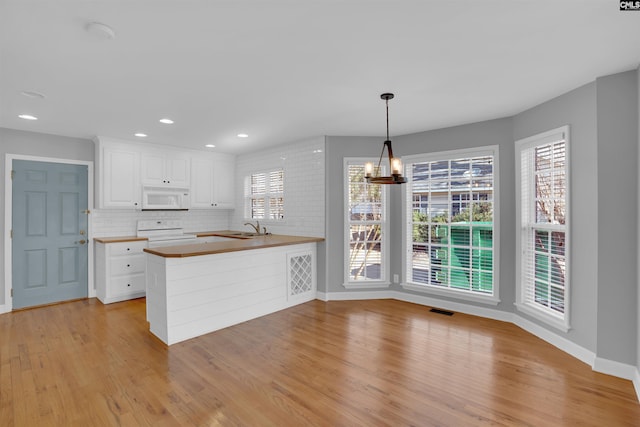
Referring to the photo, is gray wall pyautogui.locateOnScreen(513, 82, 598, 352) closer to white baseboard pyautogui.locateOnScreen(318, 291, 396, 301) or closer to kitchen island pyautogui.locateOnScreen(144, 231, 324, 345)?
white baseboard pyautogui.locateOnScreen(318, 291, 396, 301)

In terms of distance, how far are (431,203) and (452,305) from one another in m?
1.41

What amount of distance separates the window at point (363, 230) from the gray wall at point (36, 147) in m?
4.07

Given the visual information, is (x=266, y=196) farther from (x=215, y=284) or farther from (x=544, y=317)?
(x=544, y=317)

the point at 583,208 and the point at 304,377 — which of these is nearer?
the point at 304,377

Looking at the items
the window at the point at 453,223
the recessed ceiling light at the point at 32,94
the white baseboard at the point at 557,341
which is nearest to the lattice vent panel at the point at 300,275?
the window at the point at 453,223

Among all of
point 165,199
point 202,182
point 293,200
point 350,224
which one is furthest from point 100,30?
point 202,182

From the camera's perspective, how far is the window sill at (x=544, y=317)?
3051mm

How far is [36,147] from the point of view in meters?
4.42

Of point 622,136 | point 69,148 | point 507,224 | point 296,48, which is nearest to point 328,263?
point 507,224

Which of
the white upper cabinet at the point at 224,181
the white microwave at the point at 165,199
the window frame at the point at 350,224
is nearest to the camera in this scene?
the window frame at the point at 350,224

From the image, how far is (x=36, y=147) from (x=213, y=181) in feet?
8.35

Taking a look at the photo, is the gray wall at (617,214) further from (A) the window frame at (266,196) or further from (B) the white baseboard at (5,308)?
(B) the white baseboard at (5,308)

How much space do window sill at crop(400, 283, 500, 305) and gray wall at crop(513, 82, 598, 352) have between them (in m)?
0.95

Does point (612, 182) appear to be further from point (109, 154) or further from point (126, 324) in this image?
point (109, 154)
